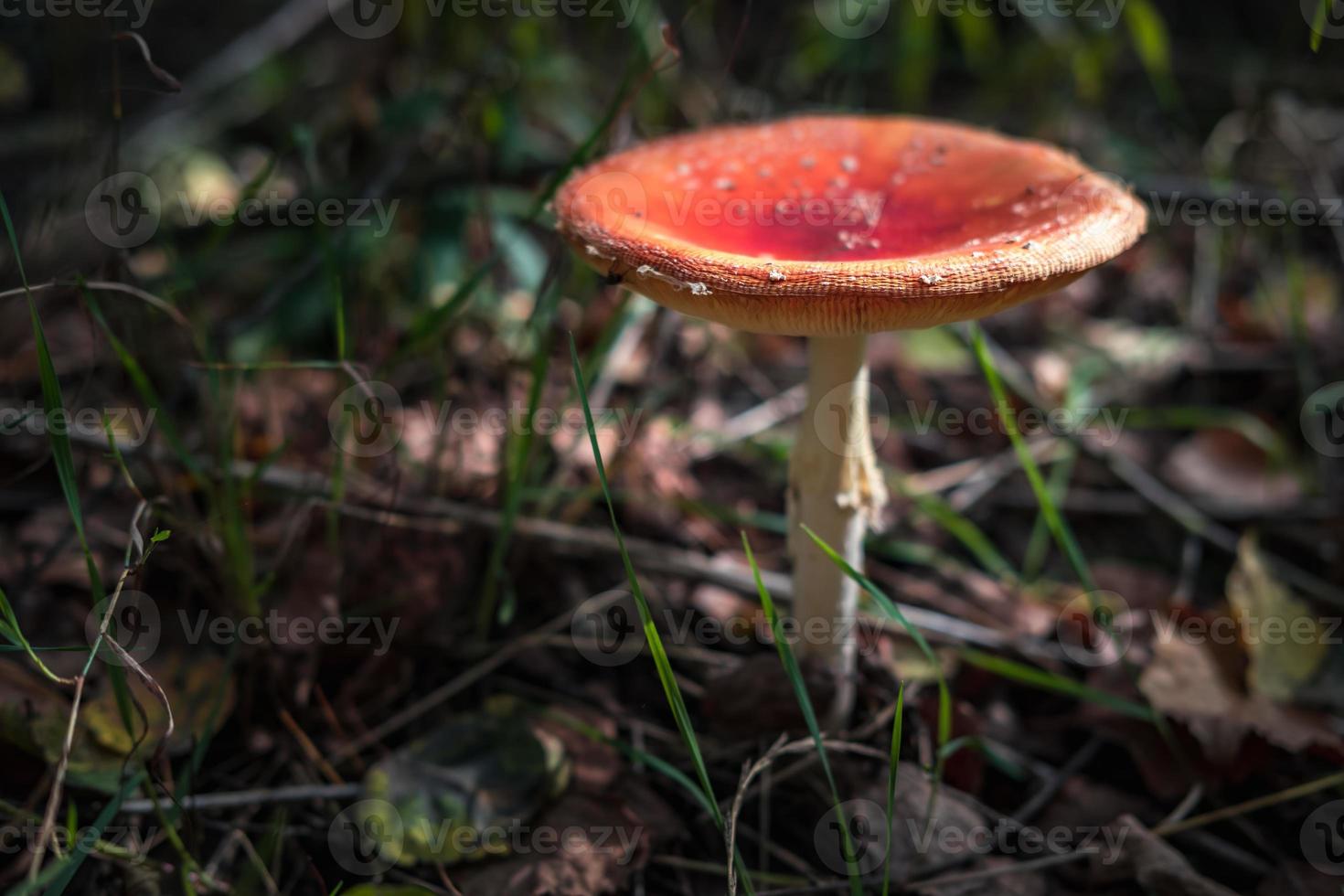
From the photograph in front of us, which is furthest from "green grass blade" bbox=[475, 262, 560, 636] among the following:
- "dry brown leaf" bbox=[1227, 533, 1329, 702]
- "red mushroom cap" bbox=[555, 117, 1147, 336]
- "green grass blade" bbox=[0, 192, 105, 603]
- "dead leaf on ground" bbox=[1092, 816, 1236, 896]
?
"dry brown leaf" bbox=[1227, 533, 1329, 702]

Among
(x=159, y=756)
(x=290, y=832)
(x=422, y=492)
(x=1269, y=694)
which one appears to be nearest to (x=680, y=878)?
(x=290, y=832)

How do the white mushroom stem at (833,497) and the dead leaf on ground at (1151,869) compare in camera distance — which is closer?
the dead leaf on ground at (1151,869)

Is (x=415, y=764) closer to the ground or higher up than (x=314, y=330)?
closer to the ground

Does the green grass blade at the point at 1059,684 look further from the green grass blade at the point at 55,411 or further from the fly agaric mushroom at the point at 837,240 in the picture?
the green grass blade at the point at 55,411

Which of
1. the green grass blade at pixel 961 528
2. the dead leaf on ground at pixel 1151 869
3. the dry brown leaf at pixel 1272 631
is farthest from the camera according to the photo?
the green grass blade at pixel 961 528

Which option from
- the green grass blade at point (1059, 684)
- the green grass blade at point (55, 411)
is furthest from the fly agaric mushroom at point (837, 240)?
the green grass blade at point (55, 411)

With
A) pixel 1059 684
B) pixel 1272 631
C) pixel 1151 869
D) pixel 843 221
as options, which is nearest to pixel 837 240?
pixel 843 221

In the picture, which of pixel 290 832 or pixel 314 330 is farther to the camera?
pixel 314 330

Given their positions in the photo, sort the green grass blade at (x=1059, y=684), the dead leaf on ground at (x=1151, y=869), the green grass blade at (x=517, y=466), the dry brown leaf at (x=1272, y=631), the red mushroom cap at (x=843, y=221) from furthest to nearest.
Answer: the dry brown leaf at (x=1272, y=631)
the green grass blade at (x=517, y=466)
the green grass blade at (x=1059, y=684)
the dead leaf on ground at (x=1151, y=869)
the red mushroom cap at (x=843, y=221)

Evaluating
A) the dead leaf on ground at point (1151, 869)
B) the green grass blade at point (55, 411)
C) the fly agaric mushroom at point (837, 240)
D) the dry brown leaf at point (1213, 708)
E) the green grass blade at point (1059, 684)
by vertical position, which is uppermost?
the fly agaric mushroom at point (837, 240)

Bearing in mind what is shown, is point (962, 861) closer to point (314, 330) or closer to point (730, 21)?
point (314, 330)
